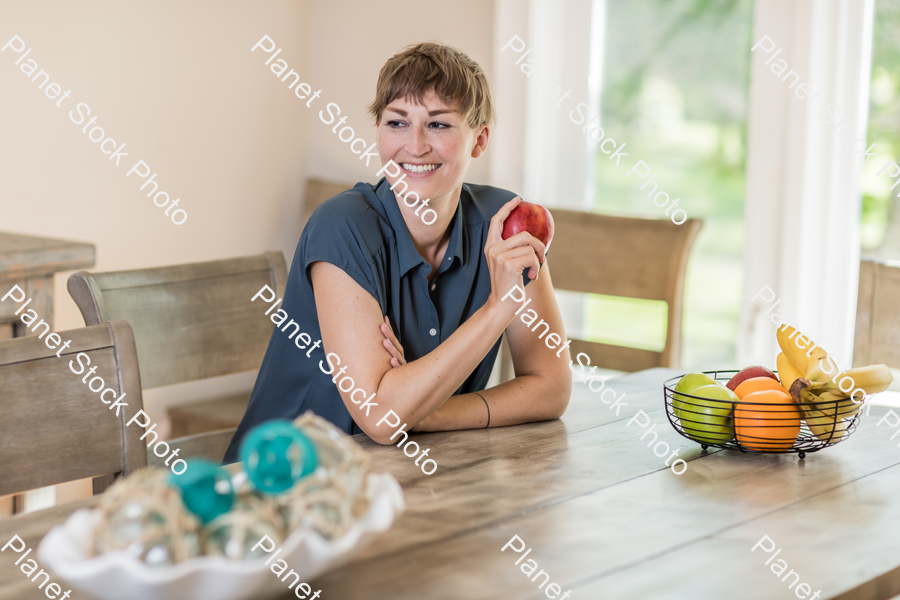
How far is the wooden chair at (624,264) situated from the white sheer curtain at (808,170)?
222 millimetres

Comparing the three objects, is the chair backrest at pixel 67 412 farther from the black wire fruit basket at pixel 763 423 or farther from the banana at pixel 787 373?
the banana at pixel 787 373

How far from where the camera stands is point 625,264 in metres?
2.42

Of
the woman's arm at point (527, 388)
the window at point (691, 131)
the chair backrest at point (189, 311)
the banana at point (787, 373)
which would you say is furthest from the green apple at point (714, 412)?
the window at point (691, 131)

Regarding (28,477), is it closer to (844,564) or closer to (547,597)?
(547,597)

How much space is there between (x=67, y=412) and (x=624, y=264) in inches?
62.6

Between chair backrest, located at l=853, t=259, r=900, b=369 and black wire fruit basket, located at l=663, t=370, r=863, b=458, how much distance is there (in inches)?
22.7

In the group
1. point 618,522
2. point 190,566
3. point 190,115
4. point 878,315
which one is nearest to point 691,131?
point 878,315

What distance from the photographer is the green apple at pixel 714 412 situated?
1.17 metres

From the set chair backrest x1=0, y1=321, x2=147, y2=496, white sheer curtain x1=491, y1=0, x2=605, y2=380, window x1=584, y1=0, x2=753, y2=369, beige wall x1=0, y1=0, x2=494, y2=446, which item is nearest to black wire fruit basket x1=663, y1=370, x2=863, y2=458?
chair backrest x1=0, y1=321, x2=147, y2=496

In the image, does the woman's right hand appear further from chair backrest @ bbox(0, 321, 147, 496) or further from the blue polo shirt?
chair backrest @ bbox(0, 321, 147, 496)

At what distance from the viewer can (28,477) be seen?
44.8 inches

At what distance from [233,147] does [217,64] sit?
0.26m

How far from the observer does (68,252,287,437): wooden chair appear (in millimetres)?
1501

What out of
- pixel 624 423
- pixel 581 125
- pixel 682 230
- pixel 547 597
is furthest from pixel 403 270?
pixel 581 125
